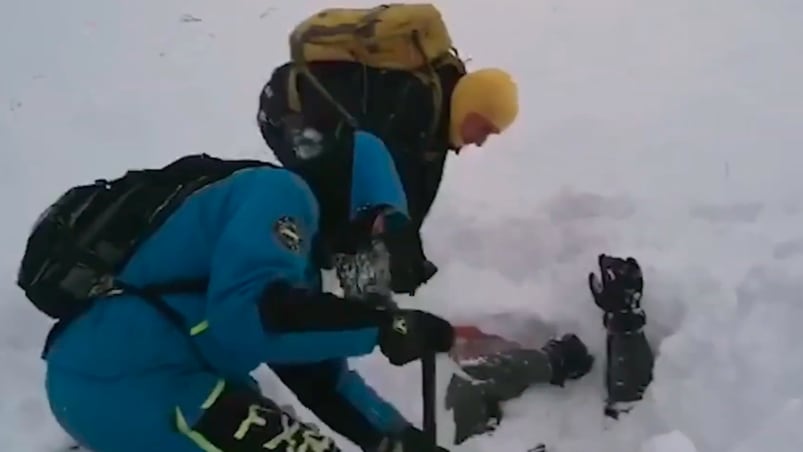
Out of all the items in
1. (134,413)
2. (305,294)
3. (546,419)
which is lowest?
(546,419)

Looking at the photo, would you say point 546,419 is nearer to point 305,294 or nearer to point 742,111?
point 305,294

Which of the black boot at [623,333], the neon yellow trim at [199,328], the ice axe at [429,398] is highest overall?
the neon yellow trim at [199,328]

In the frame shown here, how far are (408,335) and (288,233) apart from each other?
0.33 metres

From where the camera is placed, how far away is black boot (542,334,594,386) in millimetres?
4152

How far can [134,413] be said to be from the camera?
251cm

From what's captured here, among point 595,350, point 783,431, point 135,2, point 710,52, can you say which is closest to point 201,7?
point 135,2

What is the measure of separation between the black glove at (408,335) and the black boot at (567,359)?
63.8 inches

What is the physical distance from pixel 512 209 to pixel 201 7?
11.8 ft

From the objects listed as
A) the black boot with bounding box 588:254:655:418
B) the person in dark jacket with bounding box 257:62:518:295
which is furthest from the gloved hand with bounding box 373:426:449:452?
the black boot with bounding box 588:254:655:418

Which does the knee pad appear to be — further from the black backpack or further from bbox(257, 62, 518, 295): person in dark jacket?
bbox(257, 62, 518, 295): person in dark jacket

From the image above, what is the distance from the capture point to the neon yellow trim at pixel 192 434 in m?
2.54

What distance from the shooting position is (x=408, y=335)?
8.24 ft

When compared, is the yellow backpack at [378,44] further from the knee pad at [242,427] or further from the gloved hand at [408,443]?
the knee pad at [242,427]

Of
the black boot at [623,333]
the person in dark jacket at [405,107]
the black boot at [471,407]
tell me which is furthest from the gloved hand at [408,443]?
the black boot at [623,333]
